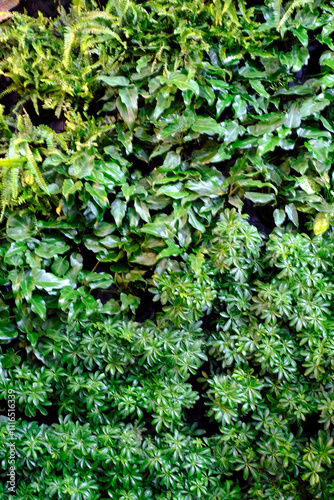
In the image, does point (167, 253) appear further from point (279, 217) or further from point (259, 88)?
point (259, 88)

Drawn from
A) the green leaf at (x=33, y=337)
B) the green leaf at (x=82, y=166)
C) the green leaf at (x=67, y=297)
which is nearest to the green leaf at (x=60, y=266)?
the green leaf at (x=67, y=297)

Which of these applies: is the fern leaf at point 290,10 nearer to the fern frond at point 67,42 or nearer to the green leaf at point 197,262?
the fern frond at point 67,42

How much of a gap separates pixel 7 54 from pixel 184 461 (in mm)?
2409

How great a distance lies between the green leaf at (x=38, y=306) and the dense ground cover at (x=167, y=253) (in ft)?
0.05

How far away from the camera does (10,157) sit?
1715mm

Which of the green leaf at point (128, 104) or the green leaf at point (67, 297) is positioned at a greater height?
the green leaf at point (128, 104)

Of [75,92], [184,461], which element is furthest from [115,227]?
[184,461]

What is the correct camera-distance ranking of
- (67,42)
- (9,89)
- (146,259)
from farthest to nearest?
(9,89) → (146,259) → (67,42)

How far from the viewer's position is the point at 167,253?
5.99 ft

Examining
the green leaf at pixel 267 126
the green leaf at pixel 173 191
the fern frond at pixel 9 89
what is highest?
the fern frond at pixel 9 89

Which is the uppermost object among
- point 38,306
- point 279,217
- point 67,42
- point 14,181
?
point 67,42

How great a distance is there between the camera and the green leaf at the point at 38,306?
177 cm

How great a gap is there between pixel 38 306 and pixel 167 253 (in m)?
0.71

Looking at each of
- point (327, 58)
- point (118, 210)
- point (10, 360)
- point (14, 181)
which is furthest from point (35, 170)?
point (327, 58)
